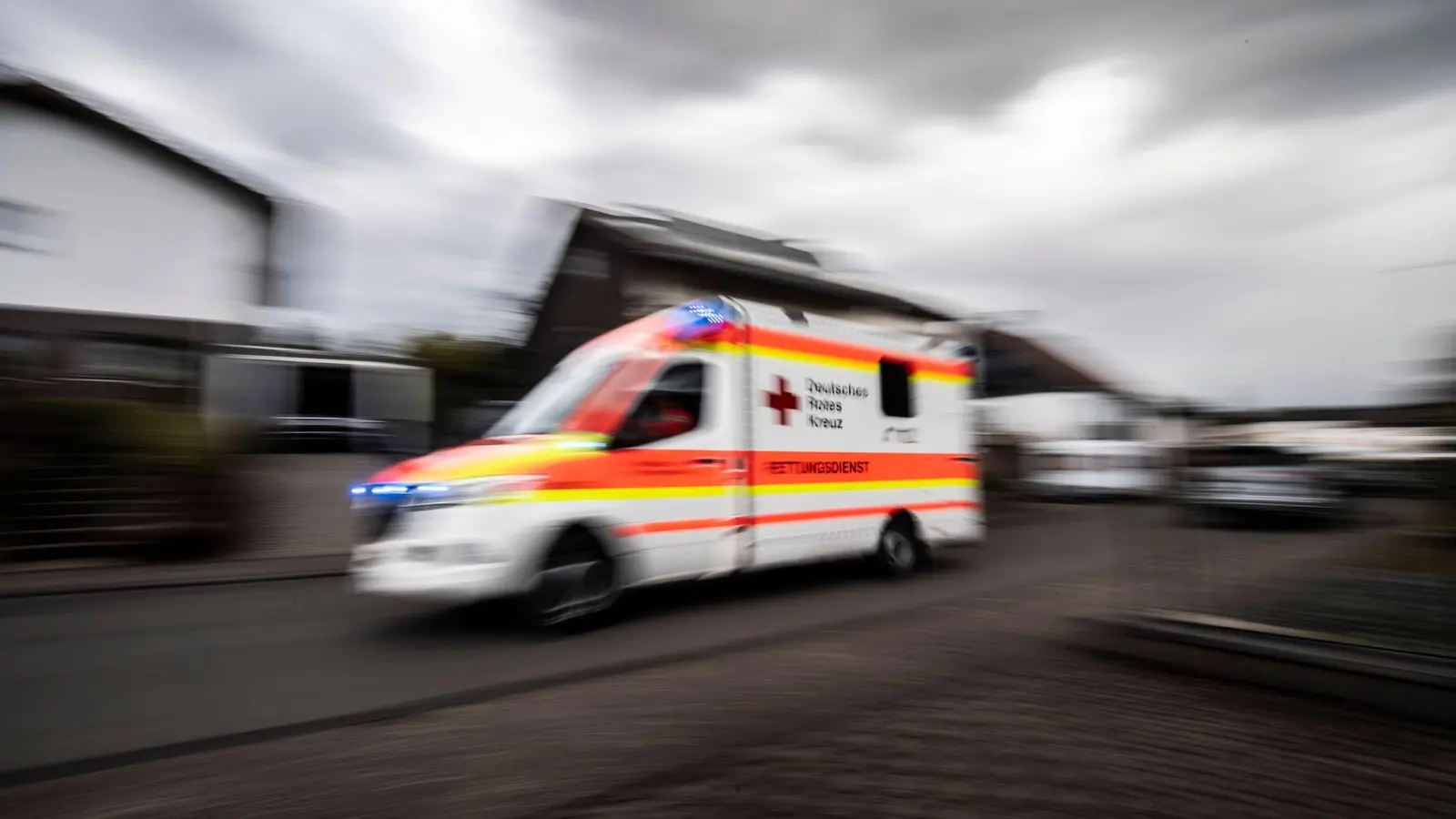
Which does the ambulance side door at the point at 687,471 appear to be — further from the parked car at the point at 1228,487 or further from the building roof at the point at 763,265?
the building roof at the point at 763,265

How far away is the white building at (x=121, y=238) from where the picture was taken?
15.6m

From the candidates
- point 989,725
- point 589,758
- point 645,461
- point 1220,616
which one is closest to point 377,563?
point 645,461

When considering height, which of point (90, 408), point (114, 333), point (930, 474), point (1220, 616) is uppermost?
point (114, 333)

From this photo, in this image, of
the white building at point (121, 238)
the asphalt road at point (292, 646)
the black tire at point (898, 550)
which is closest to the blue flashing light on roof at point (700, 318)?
the asphalt road at point (292, 646)

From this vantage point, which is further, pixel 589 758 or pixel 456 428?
pixel 456 428

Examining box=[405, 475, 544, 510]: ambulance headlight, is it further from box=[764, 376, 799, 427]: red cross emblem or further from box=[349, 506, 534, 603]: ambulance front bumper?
box=[764, 376, 799, 427]: red cross emblem

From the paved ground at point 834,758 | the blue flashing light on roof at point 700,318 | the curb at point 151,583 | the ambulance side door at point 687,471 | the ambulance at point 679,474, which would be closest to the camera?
the paved ground at point 834,758

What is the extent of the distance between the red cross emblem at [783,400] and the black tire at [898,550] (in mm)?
1898

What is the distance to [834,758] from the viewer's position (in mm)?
3961

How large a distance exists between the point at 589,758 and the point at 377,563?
122 inches

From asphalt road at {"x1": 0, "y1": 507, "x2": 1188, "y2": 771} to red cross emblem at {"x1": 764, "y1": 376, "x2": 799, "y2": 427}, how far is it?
5.44 ft

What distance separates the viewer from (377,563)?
641 centimetres

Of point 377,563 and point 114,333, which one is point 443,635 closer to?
point 377,563

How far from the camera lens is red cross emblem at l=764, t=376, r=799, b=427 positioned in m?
7.98
